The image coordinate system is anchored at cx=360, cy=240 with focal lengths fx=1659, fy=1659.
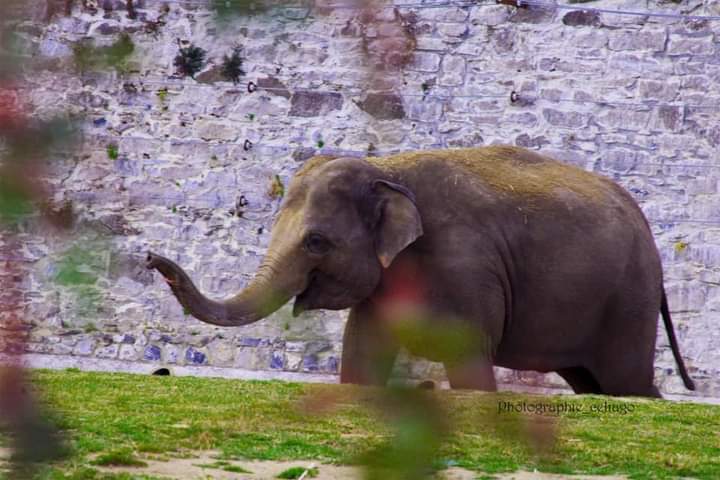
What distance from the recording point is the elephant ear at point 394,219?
25.5 feet

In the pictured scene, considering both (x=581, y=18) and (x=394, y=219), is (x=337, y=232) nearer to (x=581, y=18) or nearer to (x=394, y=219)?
(x=394, y=219)

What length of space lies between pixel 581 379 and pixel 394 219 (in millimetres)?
1683

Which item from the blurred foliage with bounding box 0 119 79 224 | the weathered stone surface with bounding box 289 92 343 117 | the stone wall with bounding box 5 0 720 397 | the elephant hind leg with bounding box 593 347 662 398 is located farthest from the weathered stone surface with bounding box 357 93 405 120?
the weathered stone surface with bounding box 289 92 343 117

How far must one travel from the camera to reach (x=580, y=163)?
1218 cm

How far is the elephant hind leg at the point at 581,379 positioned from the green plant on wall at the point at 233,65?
724 cm

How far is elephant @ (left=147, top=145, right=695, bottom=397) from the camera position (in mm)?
7820

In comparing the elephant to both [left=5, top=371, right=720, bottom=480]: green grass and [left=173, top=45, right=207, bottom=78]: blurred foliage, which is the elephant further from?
[left=173, top=45, right=207, bottom=78]: blurred foliage

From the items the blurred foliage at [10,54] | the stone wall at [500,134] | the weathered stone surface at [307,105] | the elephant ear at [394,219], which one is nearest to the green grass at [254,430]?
the elephant ear at [394,219]

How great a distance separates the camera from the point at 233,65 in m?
1.46

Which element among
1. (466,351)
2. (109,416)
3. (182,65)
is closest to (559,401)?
(109,416)

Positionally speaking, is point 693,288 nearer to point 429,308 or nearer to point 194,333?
point 194,333

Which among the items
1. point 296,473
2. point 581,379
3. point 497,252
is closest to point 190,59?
point 296,473

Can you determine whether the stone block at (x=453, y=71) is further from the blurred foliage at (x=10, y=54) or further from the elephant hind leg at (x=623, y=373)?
the blurred foliage at (x=10, y=54)

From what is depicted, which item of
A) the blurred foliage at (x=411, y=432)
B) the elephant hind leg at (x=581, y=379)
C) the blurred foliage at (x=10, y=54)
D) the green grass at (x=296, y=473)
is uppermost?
the blurred foliage at (x=10, y=54)
